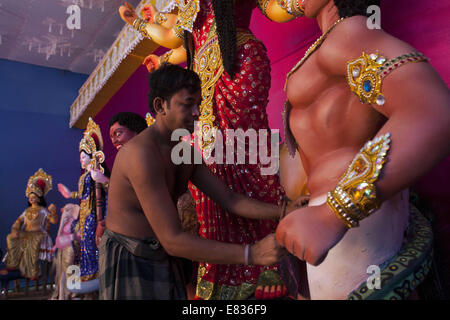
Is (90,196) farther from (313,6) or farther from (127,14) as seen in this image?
(313,6)

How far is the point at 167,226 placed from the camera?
1.07m

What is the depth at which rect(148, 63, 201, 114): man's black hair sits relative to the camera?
4.25ft

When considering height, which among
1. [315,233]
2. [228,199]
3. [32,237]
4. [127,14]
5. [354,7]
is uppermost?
[127,14]

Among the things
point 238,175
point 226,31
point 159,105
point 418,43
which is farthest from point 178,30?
point 418,43

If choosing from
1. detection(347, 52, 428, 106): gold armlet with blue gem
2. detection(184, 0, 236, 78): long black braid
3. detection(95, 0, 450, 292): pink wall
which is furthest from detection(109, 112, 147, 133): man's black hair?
detection(347, 52, 428, 106): gold armlet with blue gem

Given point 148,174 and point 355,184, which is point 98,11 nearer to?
point 148,174

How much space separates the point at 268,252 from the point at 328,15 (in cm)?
68

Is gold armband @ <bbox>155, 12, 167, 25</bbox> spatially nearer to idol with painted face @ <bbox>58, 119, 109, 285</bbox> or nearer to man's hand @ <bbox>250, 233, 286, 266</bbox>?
idol with painted face @ <bbox>58, 119, 109, 285</bbox>

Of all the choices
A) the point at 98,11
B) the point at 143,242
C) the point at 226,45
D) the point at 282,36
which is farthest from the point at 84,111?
the point at 143,242

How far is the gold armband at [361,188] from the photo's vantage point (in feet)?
2.19

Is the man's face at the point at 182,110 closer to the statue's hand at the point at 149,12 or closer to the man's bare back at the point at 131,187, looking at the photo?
the man's bare back at the point at 131,187

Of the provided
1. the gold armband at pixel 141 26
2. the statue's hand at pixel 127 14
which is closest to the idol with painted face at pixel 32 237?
the statue's hand at pixel 127 14

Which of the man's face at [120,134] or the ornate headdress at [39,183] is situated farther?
the ornate headdress at [39,183]

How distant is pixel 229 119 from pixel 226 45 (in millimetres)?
→ 335
